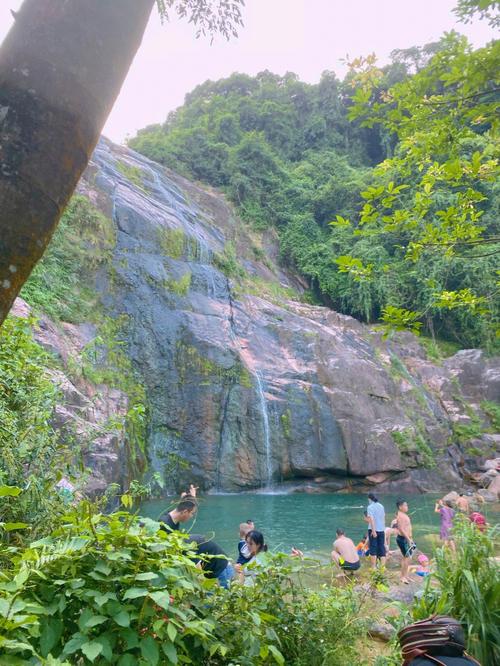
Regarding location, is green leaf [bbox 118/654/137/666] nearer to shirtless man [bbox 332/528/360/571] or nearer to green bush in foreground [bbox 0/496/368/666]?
green bush in foreground [bbox 0/496/368/666]

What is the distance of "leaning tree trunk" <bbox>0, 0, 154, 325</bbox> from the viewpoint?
111 centimetres

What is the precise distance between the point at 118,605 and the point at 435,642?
1.13 meters

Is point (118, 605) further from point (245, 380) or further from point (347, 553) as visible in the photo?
point (245, 380)

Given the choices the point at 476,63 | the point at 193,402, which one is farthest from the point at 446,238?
the point at 193,402

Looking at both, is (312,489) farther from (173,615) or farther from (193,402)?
(173,615)

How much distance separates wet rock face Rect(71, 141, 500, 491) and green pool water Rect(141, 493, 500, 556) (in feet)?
4.68

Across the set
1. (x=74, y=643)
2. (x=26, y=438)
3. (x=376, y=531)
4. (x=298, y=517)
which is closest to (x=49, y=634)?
(x=74, y=643)

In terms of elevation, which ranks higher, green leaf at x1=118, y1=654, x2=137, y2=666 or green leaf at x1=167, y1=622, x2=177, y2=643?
green leaf at x1=167, y1=622, x2=177, y2=643

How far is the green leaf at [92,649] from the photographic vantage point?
1.29m

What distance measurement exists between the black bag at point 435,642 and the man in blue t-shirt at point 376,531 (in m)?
6.36

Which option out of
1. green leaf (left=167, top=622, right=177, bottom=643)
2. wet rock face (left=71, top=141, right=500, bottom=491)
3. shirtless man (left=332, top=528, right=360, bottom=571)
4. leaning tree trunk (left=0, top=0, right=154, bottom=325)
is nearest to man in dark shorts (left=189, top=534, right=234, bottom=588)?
green leaf (left=167, top=622, right=177, bottom=643)

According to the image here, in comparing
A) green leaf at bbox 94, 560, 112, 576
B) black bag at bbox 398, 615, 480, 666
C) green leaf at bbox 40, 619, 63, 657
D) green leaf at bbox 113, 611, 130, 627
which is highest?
black bag at bbox 398, 615, 480, 666

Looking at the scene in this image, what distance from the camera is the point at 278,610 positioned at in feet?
7.42

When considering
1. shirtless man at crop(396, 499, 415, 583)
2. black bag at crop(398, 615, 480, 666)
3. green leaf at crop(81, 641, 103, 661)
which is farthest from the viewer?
shirtless man at crop(396, 499, 415, 583)
